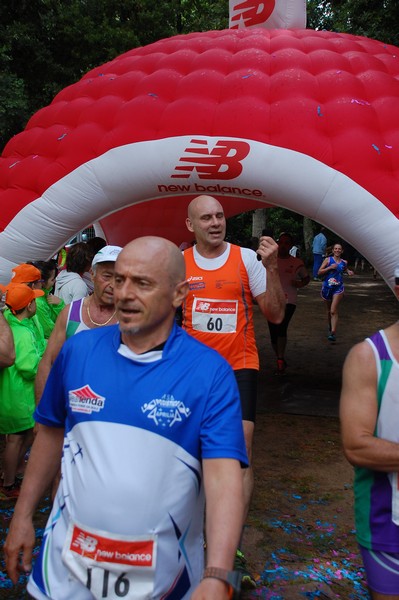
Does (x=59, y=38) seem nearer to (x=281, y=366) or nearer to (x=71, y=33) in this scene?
(x=71, y=33)

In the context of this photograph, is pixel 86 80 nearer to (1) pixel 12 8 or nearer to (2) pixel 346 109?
(2) pixel 346 109

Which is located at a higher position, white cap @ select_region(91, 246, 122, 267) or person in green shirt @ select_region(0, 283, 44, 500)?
white cap @ select_region(91, 246, 122, 267)

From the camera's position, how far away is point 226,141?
5.39 m

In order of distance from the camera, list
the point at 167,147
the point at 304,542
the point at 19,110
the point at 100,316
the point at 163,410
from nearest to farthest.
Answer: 1. the point at 163,410
2. the point at 100,316
3. the point at 304,542
4. the point at 167,147
5. the point at 19,110

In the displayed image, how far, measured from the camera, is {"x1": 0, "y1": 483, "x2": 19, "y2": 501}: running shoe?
14.0ft

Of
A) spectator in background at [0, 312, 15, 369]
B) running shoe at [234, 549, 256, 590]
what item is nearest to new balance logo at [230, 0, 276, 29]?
spectator in background at [0, 312, 15, 369]

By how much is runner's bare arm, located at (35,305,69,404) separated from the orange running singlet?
89 centimetres

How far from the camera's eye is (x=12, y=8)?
14078 mm

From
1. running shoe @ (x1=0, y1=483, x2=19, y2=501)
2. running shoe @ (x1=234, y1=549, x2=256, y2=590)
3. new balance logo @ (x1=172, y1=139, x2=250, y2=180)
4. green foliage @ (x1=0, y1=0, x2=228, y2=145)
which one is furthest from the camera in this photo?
green foliage @ (x1=0, y1=0, x2=228, y2=145)

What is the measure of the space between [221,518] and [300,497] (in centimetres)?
292

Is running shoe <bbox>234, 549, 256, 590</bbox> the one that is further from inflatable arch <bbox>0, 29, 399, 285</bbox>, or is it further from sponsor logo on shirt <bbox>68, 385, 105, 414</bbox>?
inflatable arch <bbox>0, 29, 399, 285</bbox>

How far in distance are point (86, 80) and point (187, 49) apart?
113 cm

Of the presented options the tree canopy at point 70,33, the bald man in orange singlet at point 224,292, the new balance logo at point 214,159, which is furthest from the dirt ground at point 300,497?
the tree canopy at point 70,33

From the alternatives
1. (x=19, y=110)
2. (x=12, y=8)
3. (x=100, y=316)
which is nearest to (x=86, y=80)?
(x=100, y=316)
